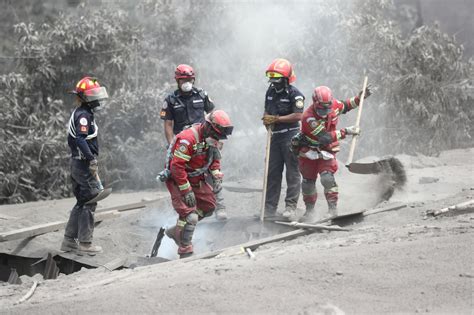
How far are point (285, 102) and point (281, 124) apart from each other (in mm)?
316

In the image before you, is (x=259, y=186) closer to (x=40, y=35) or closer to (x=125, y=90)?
(x=125, y=90)

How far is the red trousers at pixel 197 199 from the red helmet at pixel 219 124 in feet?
2.45

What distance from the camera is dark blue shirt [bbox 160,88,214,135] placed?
349 inches

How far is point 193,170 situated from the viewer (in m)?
7.20

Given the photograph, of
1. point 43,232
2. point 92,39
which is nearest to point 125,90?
point 92,39

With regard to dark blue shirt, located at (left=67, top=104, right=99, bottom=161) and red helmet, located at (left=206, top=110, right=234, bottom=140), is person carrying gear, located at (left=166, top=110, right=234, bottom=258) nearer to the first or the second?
red helmet, located at (left=206, top=110, right=234, bottom=140)

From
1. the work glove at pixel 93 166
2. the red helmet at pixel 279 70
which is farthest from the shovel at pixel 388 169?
the work glove at pixel 93 166

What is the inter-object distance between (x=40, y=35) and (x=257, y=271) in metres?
10.0

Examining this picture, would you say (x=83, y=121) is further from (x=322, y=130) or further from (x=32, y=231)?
(x=322, y=130)

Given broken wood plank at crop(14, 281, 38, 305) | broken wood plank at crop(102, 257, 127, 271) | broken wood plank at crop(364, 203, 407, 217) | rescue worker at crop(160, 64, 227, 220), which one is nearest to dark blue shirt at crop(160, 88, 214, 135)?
rescue worker at crop(160, 64, 227, 220)

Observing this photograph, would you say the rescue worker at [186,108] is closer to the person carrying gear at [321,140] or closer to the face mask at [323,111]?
the person carrying gear at [321,140]

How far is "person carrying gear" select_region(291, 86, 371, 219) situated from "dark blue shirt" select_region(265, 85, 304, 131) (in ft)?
0.59

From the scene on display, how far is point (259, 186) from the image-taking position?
35.3 ft

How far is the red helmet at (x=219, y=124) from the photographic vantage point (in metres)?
6.73
